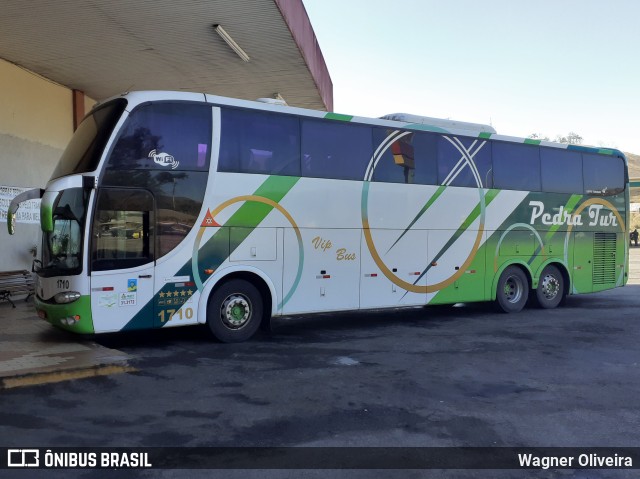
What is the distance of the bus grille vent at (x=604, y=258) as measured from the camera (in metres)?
13.6

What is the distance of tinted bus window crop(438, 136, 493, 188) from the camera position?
11117 millimetres

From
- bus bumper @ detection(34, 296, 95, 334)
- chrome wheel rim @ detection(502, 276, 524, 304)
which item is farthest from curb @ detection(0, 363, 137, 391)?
chrome wheel rim @ detection(502, 276, 524, 304)

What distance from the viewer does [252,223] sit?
28.8ft

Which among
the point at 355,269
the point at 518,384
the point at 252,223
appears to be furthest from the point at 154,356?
the point at 518,384

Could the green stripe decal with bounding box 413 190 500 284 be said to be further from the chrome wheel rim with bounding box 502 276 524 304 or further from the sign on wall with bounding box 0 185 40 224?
the sign on wall with bounding box 0 185 40 224

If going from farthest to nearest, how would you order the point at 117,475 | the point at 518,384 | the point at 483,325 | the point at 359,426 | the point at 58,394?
the point at 483,325 → the point at 518,384 → the point at 58,394 → the point at 359,426 → the point at 117,475

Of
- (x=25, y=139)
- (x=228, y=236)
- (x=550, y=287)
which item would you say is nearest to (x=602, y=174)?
(x=550, y=287)

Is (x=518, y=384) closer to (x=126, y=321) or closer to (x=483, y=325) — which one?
(x=483, y=325)

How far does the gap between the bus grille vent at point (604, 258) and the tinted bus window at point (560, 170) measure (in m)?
1.50

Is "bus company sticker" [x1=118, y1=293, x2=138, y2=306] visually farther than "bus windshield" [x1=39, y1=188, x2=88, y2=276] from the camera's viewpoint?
Yes

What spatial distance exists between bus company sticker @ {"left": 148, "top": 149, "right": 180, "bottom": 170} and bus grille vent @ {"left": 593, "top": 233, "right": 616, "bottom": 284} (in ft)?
34.1

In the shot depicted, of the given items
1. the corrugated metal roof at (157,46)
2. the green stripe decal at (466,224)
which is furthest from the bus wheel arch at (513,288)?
the corrugated metal roof at (157,46)

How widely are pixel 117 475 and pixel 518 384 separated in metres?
4.54

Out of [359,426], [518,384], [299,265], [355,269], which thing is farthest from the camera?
[355,269]
